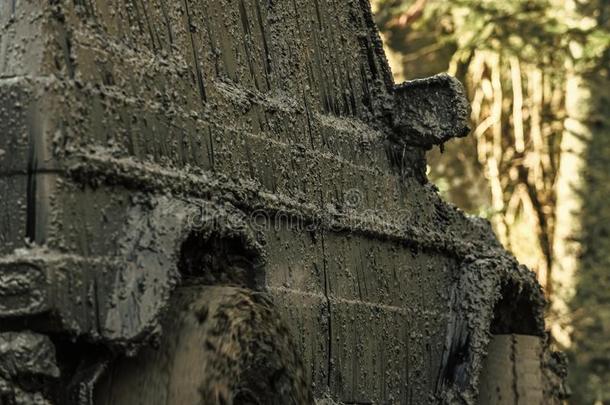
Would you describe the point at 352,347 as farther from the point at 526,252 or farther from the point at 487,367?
the point at 526,252

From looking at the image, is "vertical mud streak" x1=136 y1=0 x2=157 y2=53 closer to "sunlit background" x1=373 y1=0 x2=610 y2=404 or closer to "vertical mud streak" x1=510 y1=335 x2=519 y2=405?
"vertical mud streak" x1=510 y1=335 x2=519 y2=405

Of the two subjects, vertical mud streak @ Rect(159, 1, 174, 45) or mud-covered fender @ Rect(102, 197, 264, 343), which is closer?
mud-covered fender @ Rect(102, 197, 264, 343)

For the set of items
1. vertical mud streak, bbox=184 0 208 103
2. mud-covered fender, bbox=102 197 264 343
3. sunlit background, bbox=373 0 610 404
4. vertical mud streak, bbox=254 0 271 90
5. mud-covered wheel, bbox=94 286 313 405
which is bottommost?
mud-covered wheel, bbox=94 286 313 405

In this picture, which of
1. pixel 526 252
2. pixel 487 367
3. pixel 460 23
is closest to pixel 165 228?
pixel 487 367

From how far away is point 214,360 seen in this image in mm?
4492

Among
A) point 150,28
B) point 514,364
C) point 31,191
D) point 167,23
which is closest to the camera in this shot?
point 31,191

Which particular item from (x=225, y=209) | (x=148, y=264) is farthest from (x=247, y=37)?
(x=148, y=264)

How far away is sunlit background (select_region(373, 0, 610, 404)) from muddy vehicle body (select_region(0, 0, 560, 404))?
24.7 ft

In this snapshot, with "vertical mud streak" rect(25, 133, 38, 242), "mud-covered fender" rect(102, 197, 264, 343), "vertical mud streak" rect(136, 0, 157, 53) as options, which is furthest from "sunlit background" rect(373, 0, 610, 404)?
"vertical mud streak" rect(25, 133, 38, 242)

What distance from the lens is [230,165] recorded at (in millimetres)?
5039

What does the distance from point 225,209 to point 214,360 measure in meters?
0.54

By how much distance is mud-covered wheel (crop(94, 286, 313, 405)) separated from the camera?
4418 mm

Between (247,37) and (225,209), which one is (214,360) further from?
(247,37)

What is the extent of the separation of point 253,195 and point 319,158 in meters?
0.72
